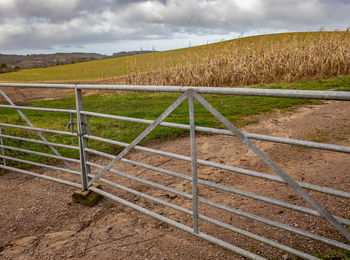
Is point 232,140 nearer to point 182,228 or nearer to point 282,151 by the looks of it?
point 282,151

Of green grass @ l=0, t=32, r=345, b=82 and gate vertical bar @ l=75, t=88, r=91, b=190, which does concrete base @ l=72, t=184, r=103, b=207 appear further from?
green grass @ l=0, t=32, r=345, b=82

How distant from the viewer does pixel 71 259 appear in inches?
117

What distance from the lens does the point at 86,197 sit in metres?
4.00

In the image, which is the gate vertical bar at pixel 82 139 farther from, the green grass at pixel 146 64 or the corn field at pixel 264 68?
the green grass at pixel 146 64

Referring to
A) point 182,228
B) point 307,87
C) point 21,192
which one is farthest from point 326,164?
point 307,87

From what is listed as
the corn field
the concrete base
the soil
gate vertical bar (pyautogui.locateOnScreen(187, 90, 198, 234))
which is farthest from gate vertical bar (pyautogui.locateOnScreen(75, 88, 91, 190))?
the corn field

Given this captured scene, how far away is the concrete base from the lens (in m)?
4.00

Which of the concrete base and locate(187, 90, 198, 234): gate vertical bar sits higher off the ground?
locate(187, 90, 198, 234): gate vertical bar

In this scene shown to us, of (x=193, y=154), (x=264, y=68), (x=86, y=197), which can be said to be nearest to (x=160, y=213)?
(x=86, y=197)

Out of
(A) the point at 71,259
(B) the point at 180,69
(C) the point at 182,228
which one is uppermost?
(B) the point at 180,69

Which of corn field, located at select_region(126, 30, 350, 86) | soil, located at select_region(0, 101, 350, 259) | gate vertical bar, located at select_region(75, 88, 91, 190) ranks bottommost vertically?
soil, located at select_region(0, 101, 350, 259)

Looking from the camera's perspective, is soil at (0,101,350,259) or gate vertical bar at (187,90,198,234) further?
soil at (0,101,350,259)

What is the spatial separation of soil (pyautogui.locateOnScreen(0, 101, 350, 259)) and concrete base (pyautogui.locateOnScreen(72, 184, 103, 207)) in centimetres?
8

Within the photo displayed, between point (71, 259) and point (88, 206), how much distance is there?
1062 mm
